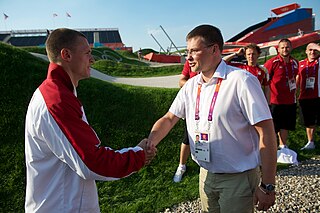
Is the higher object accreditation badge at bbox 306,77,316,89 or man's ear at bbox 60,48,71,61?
man's ear at bbox 60,48,71,61

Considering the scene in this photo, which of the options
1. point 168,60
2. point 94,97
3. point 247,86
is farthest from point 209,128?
point 168,60

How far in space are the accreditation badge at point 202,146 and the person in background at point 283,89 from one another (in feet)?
14.2

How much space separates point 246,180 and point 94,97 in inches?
224

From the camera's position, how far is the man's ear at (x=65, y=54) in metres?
2.03

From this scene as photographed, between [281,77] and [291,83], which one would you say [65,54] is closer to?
[281,77]

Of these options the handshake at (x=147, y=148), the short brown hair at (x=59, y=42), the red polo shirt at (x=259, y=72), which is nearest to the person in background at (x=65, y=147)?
the short brown hair at (x=59, y=42)

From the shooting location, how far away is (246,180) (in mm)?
2311

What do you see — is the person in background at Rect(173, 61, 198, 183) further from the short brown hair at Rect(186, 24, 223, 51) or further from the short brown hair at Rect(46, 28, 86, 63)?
the short brown hair at Rect(46, 28, 86, 63)

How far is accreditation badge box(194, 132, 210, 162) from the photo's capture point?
7.70ft

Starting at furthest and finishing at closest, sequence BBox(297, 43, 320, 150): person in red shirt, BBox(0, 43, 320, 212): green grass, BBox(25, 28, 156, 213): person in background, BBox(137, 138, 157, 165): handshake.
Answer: BBox(297, 43, 320, 150): person in red shirt < BBox(0, 43, 320, 212): green grass < BBox(137, 138, 157, 165): handshake < BBox(25, 28, 156, 213): person in background

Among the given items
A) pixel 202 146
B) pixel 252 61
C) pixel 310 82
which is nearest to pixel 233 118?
pixel 202 146

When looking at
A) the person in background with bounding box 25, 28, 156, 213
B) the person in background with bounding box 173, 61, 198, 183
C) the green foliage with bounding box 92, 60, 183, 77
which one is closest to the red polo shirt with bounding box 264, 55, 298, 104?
the person in background with bounding box 173, 61, 198, 183

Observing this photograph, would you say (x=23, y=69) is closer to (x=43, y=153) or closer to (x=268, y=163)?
(x=43, y=153)

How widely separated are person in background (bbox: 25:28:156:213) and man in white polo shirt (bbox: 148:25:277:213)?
560 mm
